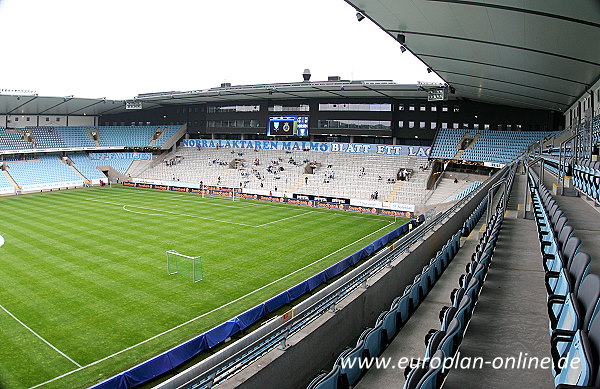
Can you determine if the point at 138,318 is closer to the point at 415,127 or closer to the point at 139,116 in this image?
the point at 415,127

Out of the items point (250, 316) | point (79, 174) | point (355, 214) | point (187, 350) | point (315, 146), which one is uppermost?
point (315, 146)

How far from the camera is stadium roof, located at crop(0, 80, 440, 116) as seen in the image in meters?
42.6

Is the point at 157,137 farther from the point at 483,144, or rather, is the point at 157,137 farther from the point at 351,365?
the point at 351,365

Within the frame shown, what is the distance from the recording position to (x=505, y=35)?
13305 mm

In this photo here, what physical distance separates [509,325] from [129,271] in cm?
1803

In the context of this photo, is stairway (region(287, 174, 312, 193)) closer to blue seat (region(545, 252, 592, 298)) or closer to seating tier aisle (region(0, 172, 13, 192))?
seating tier aisle (region(0, 172, 13, 192))

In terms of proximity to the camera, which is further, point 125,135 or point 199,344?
point 125,135

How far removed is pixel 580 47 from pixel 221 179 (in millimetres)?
44970

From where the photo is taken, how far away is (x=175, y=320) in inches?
598

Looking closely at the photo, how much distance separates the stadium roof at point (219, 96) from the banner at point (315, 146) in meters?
5.61

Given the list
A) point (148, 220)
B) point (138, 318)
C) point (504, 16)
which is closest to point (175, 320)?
point (138, 318)

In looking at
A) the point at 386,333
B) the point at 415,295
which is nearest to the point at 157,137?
the point at 415,295

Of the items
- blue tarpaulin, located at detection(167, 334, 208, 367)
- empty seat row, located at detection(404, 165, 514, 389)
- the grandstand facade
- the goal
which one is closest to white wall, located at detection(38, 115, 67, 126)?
the grandstand facade

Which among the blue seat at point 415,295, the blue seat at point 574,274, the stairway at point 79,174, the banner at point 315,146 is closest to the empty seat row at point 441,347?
the blue seat at point 574,274
